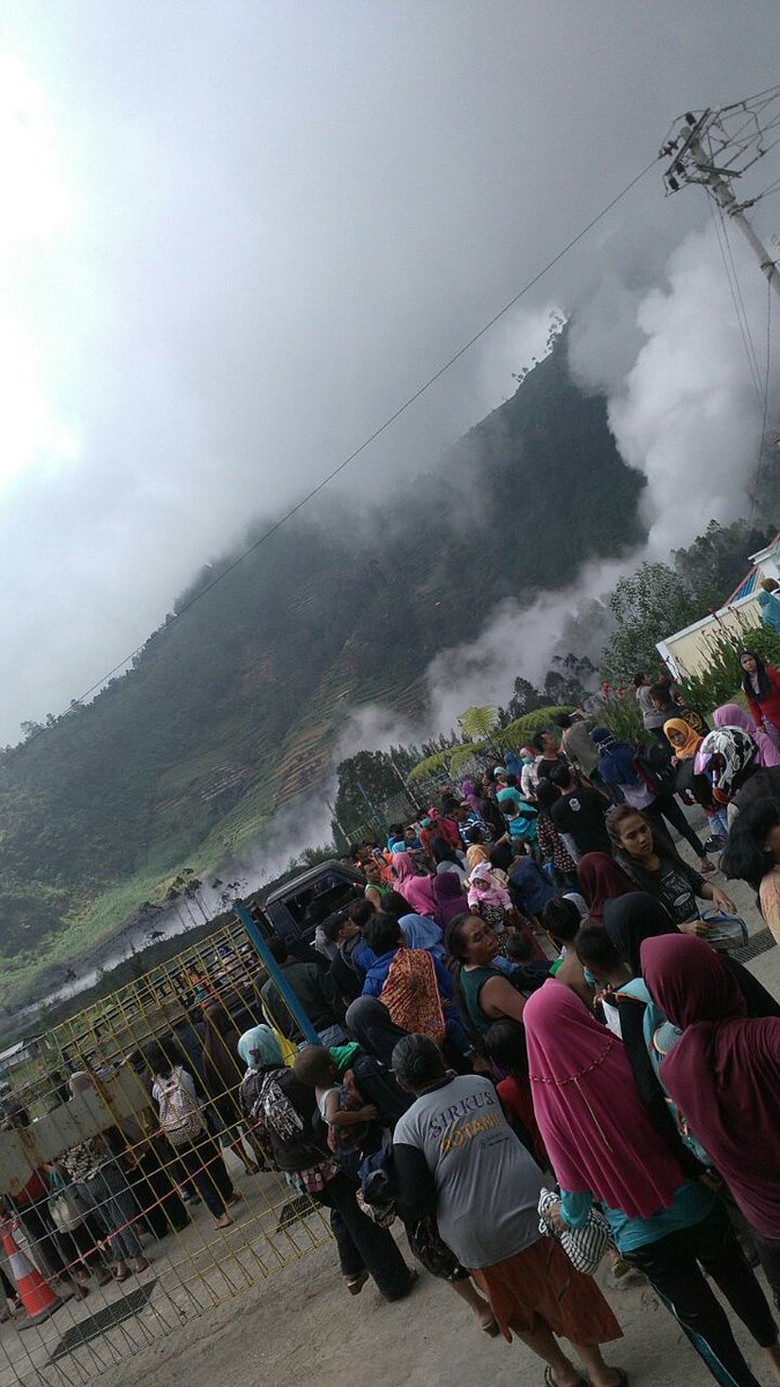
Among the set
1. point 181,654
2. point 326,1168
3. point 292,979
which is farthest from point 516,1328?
point 181,654

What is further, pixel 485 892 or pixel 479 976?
pixel 485 892

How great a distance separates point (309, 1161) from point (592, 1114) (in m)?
2.51

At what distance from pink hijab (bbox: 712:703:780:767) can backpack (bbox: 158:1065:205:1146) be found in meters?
4.39

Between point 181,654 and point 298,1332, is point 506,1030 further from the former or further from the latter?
point 181,654

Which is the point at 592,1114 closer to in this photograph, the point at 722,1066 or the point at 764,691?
the point at 722,1066

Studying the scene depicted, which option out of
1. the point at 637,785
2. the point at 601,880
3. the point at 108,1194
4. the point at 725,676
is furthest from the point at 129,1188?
the point at 725,676

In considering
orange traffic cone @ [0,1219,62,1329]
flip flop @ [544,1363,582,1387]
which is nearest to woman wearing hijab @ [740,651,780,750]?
flip flop @ [544,1363,582,1387]

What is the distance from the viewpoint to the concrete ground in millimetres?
3434

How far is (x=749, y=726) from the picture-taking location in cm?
611

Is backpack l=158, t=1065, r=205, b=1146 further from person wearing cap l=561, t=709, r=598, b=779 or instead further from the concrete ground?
person wearing cap l=561, t=709, r=598, b=779

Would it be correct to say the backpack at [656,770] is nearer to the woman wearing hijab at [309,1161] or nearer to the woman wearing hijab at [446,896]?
the woman wearing hijab at [446,896]

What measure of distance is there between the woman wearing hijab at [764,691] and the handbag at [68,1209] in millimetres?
6284

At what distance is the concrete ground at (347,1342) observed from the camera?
11.3ft

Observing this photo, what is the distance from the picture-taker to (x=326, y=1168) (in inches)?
183
